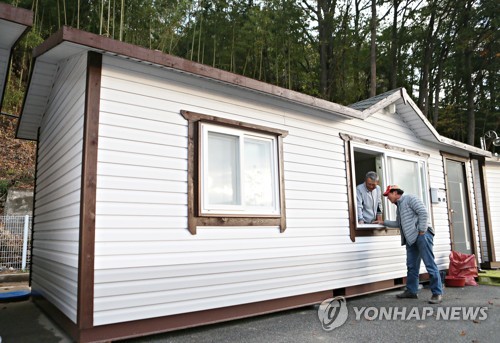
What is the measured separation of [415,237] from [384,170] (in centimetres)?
154

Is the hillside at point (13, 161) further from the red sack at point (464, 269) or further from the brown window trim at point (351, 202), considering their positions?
the red sack at point (464, 269)

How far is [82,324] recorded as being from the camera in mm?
3658

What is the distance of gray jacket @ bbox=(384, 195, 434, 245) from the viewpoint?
6.04 m

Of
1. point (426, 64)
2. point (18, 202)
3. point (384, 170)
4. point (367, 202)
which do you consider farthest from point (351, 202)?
point (426, 64)

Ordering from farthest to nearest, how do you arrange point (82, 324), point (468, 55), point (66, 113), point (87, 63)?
1. point (468, 55)
2. point (66, 113)
3. point (87, 63)
4. point (82, 324)

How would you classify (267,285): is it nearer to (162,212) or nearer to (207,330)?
(207,330)

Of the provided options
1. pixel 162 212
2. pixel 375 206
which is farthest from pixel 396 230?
pixel 162 212

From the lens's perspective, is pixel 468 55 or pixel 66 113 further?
pixel 468 55

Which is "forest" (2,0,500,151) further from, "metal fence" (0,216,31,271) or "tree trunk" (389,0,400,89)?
"metal fence" (0,216,31,271)

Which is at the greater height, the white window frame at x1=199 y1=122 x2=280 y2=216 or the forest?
the forest

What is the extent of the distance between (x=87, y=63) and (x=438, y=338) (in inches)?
176

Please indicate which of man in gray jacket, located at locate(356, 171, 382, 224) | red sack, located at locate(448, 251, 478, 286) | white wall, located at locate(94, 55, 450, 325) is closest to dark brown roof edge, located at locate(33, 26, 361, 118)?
white wall, located at locate(94, 55, 450, 325)

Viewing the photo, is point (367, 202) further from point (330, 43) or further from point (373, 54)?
point (330, 43)

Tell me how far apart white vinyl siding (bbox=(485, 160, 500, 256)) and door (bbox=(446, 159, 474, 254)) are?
135 centimetres
